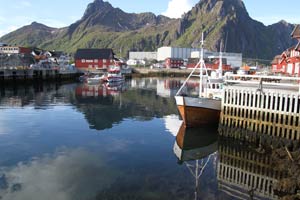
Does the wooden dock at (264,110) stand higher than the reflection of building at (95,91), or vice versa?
the wooden dock at (264,110)

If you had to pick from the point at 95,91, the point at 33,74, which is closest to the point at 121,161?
the point at 95,91

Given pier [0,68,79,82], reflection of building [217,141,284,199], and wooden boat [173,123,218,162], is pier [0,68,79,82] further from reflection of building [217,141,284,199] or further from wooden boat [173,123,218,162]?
reflection of building [217,141,284,199]

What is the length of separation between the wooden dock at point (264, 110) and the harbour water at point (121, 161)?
6.07ft

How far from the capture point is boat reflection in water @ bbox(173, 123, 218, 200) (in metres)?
21.2

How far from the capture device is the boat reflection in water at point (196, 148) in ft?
69.6

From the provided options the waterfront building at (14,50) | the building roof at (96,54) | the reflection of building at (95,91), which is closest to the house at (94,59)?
the building roof at (96,54)

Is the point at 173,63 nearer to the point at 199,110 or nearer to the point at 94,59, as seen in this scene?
the point at 94,59

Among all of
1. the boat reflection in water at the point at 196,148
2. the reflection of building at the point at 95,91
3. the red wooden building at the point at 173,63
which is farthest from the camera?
the red wooden building at the point at 173,63

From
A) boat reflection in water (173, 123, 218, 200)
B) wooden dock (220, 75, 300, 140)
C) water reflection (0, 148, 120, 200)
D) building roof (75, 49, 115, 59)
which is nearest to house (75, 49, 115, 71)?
building roof (75, 49, 115, 59)

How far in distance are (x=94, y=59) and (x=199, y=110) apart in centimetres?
11390

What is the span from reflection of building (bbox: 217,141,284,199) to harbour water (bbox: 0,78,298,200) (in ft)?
0.18

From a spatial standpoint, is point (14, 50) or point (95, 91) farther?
point (14, 50)

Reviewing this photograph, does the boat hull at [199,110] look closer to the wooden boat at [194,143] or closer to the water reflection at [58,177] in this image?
the wooden boat at [194,143]

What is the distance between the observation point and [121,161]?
21.5m
